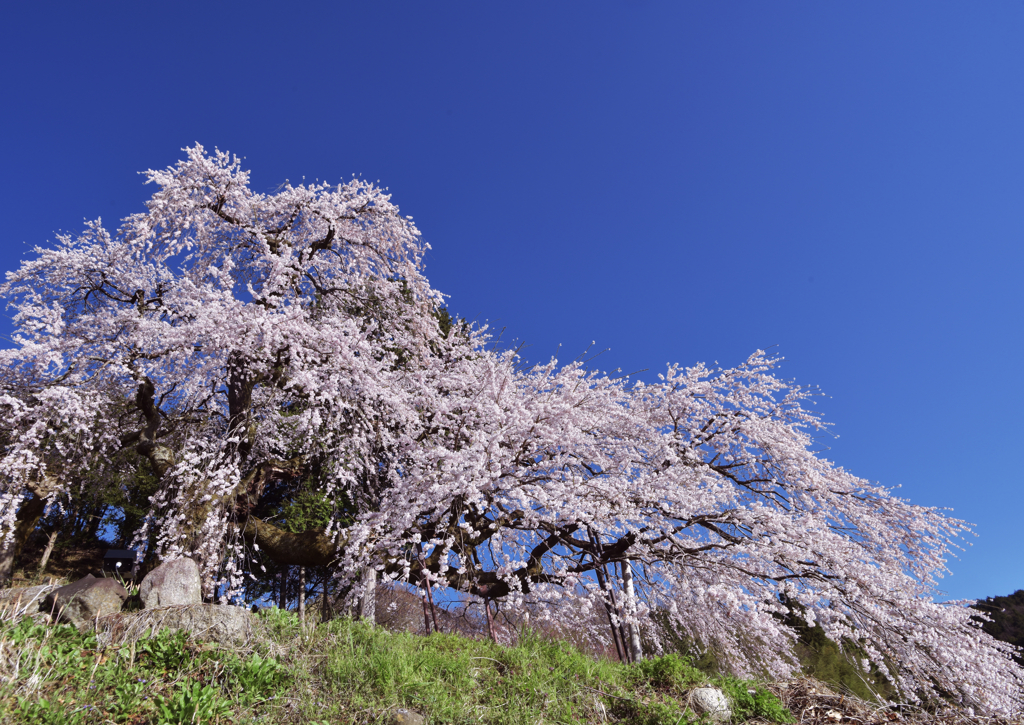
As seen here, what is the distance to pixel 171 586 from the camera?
5969 mm

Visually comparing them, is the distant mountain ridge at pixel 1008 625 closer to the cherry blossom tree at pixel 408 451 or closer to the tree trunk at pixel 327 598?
the cherry blossom tree at pixel 408 451

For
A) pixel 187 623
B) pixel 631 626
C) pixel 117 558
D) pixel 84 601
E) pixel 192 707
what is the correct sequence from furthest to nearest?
1. pixel 117 558
2. pixel 631 626
3. pixel 84 601
4. pixel 187 623
5. pixel 192 707

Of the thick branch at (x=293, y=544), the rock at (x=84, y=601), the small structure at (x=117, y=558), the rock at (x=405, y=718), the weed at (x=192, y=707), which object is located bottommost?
the rock at (x=405, y=718)

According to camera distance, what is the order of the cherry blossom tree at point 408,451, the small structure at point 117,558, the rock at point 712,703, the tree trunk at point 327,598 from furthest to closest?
the small structure at point 117,558, the tree trunk at point 327,598, the cherry blossom tree at point 408,451, the rock at point 712,703

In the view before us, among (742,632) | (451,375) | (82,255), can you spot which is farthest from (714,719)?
(82,255)

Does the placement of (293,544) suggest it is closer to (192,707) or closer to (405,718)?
(192,707)

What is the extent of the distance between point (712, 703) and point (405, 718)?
2.81 metres

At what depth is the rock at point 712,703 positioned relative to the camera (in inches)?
188

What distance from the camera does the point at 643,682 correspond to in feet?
17.8

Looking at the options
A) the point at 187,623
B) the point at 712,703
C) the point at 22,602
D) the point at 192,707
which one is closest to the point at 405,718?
the point at 192,707

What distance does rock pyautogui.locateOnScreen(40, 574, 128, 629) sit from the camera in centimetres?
547

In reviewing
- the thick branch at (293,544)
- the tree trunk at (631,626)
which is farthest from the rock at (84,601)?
the tree trunk at (631,626)

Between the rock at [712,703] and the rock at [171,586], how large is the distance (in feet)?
18.2

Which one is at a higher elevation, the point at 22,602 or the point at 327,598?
the point at 327,598
